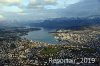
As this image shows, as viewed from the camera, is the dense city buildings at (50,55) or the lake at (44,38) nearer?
the dense city buildings at (50,55)

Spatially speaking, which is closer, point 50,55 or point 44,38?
point 50,55

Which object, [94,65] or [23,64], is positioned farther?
[23,64]

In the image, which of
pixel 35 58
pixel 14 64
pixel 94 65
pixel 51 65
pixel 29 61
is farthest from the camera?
pixel 35 58

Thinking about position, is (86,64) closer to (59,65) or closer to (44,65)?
(59,65)

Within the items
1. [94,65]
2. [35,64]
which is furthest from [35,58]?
[94,65]

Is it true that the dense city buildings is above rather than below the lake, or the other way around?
above

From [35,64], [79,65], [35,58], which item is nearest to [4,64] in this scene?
[35,64]

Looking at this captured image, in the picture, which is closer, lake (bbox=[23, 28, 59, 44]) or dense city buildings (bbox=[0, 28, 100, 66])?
dense city buildings (bbox=[0, 28, 100, 66])

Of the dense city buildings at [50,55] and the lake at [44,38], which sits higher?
the dense city buildings at [50,55]

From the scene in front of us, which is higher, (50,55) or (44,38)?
(50,55)

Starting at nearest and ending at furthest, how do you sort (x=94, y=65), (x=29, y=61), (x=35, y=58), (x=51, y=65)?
(x=94, y=65), (x=51, y=65), (x=29, y=61), (x=35, y=58)
